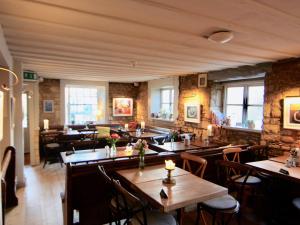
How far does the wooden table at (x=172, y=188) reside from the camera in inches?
68.9

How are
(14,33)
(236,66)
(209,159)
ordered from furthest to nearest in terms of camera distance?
(236,66) < (209,159) < (14,33)

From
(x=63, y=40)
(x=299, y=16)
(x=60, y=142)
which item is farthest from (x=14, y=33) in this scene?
(x=60, y=142)

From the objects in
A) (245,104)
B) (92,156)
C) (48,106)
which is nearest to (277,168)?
(245,104)

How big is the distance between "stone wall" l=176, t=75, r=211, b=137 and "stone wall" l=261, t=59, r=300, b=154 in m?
1.35

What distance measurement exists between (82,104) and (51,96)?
1.12 m

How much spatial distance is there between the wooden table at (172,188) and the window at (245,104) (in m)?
2.43

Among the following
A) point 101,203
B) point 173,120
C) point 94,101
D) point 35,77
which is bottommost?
point 101,203

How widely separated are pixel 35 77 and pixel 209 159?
14.2ft

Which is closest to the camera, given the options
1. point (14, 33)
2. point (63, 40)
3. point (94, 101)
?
point (14, 33)

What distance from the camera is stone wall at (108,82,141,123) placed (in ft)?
24.6

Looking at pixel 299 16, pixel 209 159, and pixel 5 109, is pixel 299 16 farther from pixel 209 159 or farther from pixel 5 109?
pixel 5 109

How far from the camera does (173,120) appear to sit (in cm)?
591

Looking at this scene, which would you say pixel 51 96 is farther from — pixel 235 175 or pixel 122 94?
pixel 235 175

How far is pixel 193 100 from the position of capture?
202 inches
